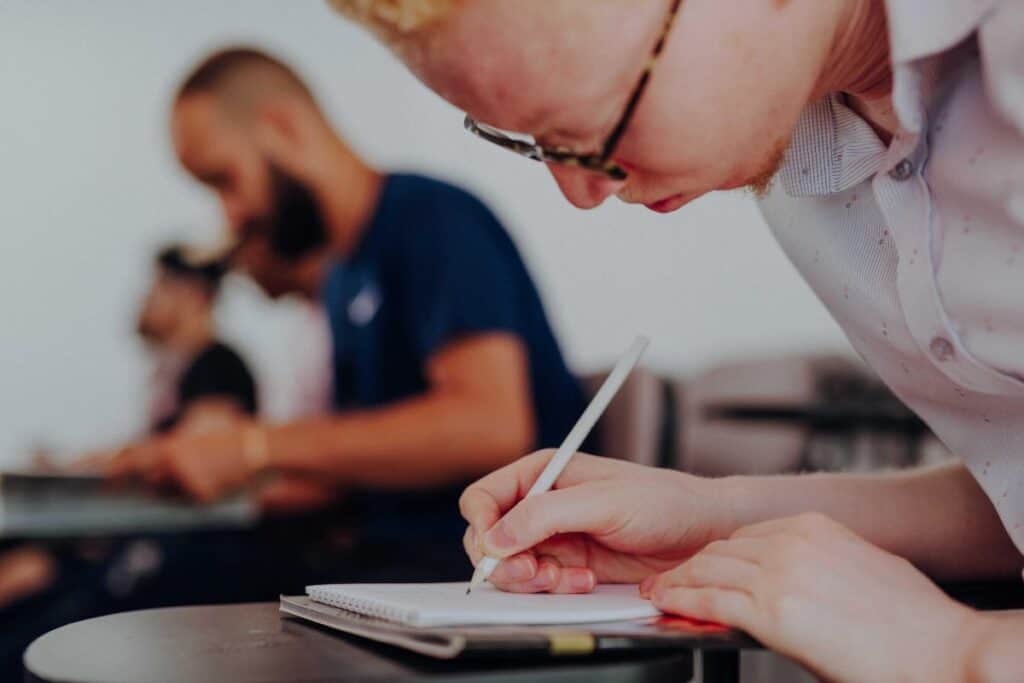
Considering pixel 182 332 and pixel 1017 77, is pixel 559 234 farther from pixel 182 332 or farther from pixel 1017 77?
pixel 1017 77

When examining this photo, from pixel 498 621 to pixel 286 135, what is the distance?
1.69 m

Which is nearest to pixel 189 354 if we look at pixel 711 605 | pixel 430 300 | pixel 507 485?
pixel 430 300

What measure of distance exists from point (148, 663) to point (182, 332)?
2725 millimetres

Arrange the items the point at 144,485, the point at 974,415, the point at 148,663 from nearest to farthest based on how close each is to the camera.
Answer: the point at 148,663
the point at 974,415
the point at 144,485

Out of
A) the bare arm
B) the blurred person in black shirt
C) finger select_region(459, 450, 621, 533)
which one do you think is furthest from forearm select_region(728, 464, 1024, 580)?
the blurred person in black shirt

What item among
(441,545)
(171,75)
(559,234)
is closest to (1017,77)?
(441,545)

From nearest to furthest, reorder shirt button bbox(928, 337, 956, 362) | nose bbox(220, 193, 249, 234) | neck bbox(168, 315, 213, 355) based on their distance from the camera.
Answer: shirt button bbox(928, 337, 956, 362) < nose bbox(220, 193, 249, 234) < neck bbox(168, 315, 213, 355)

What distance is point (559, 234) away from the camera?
12.4ft

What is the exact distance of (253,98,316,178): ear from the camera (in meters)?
2.15

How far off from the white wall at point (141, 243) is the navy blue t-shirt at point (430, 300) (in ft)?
5.55

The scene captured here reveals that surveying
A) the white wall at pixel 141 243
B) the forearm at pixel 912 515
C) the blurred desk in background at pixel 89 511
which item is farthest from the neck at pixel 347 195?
the white wall at pixel 141 243

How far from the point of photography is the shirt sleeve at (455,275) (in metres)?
1.84

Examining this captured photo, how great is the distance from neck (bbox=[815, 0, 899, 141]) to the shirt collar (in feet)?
0.04

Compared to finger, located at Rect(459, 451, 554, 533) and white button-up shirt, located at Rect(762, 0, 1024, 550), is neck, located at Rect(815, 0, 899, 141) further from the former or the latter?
finger, located at Rect(459, 451, 554, 533)
